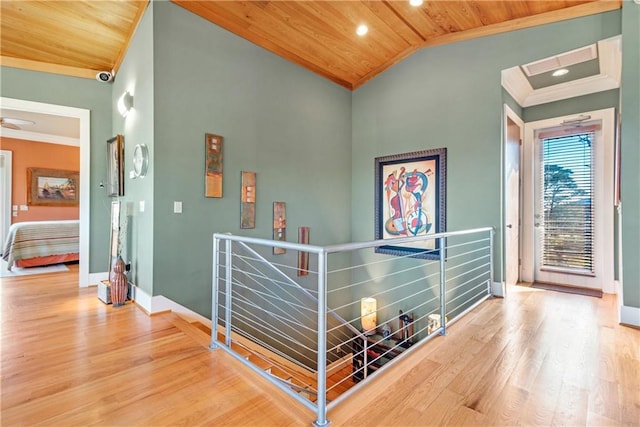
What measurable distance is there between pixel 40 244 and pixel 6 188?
1.89m

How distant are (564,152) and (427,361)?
368 cm

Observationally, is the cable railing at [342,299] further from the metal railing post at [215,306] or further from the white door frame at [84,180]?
the white door frame at [84,180]

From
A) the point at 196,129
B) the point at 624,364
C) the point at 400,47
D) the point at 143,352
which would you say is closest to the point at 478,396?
the point at 624,364

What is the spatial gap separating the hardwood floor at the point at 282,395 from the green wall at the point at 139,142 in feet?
1.94

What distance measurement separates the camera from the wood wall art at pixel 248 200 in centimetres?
358

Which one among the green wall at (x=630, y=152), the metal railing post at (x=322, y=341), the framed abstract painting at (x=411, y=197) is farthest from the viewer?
the framed abstract painting at (x=411, y=197)

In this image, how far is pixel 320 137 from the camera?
182 inches

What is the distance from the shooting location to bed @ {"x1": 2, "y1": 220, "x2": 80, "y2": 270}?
15.3ft

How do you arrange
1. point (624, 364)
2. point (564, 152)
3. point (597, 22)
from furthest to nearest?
point (564, 152)
point (597, 22)
point (624, 364)

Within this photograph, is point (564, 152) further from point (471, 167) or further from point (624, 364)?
point (624, 364)

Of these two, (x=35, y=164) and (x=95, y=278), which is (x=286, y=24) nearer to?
(x=95, y=278)

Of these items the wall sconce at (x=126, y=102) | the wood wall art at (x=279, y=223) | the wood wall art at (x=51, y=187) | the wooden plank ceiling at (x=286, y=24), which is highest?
the wooden plank ceiling at (x=286, y=24)

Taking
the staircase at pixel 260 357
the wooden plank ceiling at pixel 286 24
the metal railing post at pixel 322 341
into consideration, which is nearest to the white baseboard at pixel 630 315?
the staircase at pixel 260 357

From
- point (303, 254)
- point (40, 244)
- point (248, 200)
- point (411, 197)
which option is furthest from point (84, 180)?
point (411, 197)
